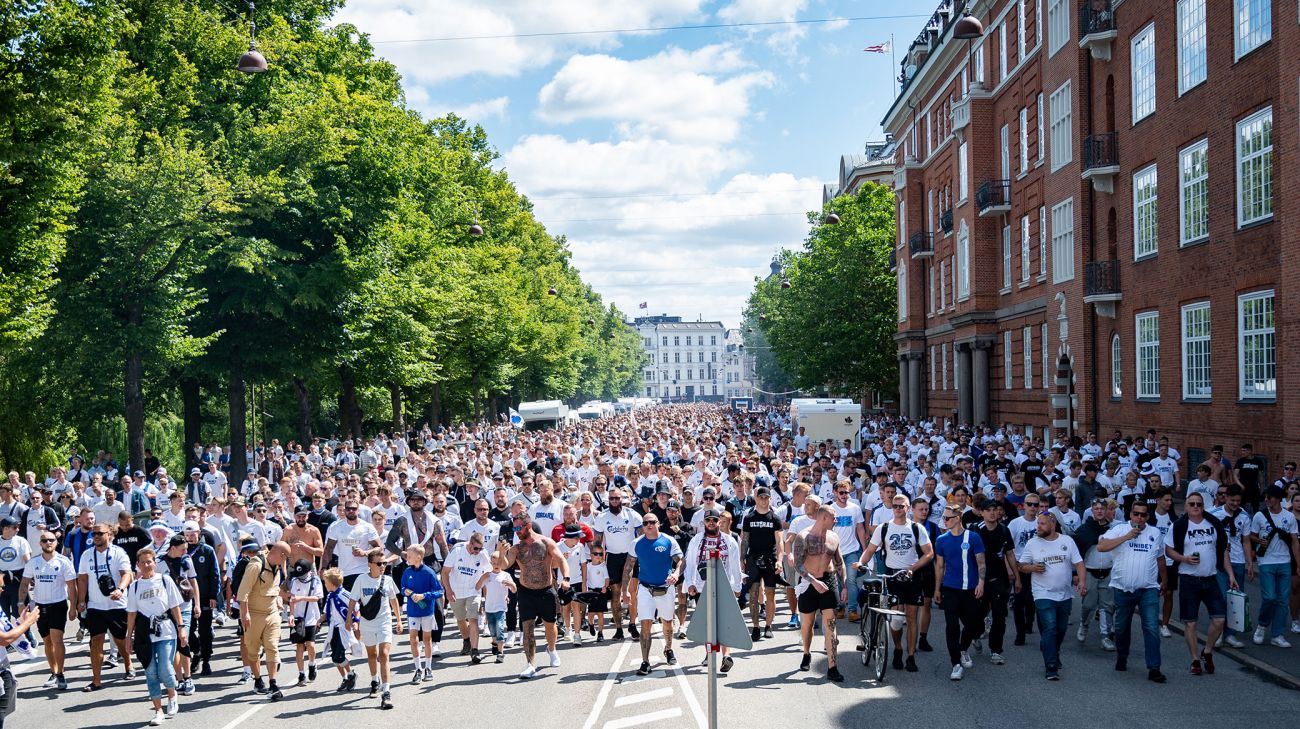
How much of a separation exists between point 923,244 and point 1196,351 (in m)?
25.6

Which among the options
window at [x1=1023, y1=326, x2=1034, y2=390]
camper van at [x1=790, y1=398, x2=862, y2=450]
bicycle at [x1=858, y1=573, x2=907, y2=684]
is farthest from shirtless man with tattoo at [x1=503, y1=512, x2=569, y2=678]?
window at [x1=1023, y1=326, x2=1034, y2=390]

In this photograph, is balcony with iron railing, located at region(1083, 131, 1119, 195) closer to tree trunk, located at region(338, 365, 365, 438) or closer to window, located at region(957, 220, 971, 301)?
window, located at region(957, 220, 971, 301)

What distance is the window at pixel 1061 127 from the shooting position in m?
32.1

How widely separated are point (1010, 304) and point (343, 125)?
21813 mm

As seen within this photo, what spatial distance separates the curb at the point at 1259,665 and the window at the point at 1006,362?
26.6 meters

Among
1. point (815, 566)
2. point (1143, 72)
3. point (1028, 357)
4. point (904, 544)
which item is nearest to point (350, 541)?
point (815, 566)

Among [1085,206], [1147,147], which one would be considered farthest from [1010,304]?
[1147,147]

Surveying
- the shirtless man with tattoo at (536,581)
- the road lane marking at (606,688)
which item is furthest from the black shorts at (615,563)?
the shirtless man with tattoo at (536,581)

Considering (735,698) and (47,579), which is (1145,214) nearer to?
(735,698)

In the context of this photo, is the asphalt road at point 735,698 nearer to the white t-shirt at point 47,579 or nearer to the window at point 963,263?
the white t-shirt at point 47,579

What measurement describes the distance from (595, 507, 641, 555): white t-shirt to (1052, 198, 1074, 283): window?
871 inches

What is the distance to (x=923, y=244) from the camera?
50.3 meters

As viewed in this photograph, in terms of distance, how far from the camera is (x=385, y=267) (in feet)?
105

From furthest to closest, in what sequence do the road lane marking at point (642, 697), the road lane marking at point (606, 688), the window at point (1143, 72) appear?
1. the window at point (1143, 72)
2. the road lane marking at point (642, 697)
3. the road lane marking at point (606, 688)
